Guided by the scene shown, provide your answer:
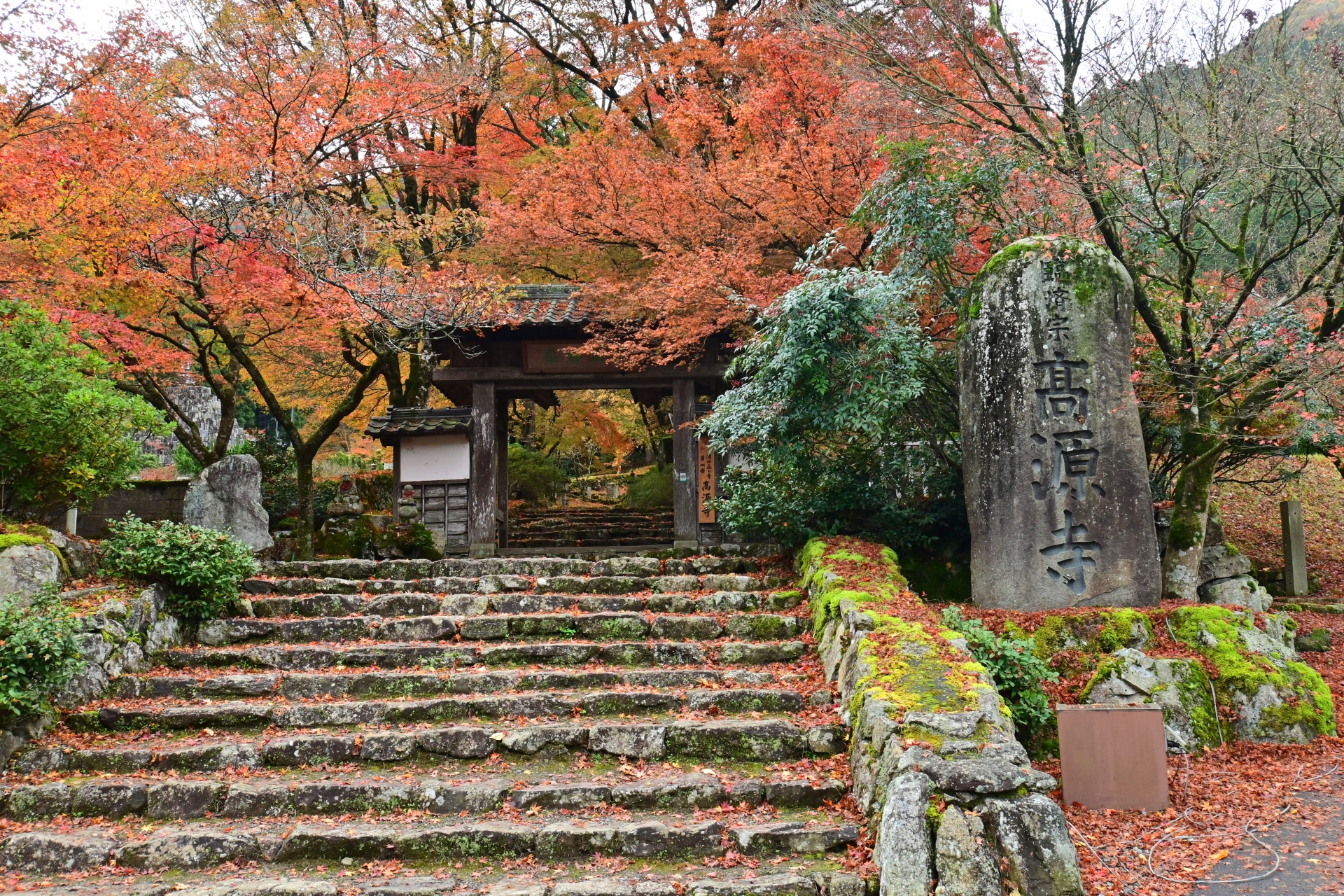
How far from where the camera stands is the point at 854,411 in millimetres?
8367

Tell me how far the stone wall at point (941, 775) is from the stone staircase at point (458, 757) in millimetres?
377

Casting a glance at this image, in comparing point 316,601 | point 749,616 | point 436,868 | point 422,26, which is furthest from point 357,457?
point 436,868

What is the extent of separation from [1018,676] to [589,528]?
1297cm

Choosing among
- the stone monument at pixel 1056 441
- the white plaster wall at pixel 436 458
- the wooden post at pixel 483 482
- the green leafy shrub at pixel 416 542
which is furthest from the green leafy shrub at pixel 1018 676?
the white plaster wall at pixel 436 458

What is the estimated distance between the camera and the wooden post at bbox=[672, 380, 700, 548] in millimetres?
13992

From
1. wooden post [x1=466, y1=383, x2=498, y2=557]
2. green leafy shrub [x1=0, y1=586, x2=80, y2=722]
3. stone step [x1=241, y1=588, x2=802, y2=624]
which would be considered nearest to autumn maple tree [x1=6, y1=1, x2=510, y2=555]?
wooden post [x1=466, y1=383, x2=498, y2=557]

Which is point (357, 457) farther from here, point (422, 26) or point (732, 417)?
point (732, 417)

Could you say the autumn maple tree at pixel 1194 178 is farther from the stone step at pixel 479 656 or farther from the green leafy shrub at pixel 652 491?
the green leafy shrub at pixel 652 491

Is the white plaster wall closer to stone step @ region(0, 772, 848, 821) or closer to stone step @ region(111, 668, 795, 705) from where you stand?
stone step @ region(111, 668, 795, 705)

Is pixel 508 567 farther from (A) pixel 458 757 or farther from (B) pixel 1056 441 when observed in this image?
(B) pixel 1056 441

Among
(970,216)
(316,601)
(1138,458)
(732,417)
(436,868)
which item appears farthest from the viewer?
(970,216)

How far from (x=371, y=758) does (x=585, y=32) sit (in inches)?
627

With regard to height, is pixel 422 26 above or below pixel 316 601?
above

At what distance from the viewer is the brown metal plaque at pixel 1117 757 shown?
5543 mm
